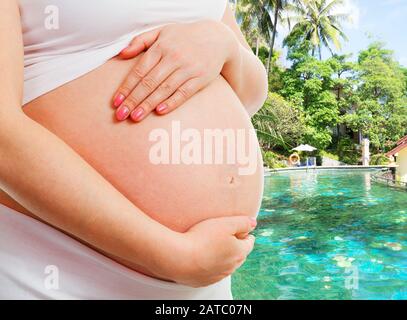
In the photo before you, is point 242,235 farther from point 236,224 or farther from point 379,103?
point 379,103

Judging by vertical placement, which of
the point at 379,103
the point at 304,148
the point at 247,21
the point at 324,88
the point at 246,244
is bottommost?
the point at 246,244

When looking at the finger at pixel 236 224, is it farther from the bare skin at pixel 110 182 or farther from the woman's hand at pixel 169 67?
the woman's hand at pixel 169 67

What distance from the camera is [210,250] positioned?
18.6 inches

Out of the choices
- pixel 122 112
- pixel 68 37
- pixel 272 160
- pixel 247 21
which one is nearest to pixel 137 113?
pixel 122 112

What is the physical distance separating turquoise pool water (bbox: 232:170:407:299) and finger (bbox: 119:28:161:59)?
2928 millimetres

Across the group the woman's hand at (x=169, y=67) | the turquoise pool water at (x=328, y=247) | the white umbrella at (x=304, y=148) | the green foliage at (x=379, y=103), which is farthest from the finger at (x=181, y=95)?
the green foliage at (x=379, y=103)

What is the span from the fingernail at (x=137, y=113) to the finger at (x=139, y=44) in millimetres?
72

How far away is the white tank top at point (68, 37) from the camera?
20.1 inches

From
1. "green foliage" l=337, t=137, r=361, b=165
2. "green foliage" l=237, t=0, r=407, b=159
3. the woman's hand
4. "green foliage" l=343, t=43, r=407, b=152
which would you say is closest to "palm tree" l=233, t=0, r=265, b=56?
"green foliage" l=237, t=0, r=407, b=159

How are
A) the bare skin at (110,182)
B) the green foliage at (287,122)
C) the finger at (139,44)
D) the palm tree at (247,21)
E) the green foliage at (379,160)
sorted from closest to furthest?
the bare skin at (110,182) → the finger at (139,44) → the green foliage at (379,160) → the green foliage at (287,122) → the palm tree at (247,21)

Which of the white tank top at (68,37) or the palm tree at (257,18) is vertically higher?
the palm tree at (257,18)

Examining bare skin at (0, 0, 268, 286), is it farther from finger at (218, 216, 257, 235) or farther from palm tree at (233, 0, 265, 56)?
palm tree at (233, 0, 265, 56)

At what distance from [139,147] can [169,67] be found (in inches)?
3.9

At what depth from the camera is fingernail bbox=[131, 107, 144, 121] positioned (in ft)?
1.67
